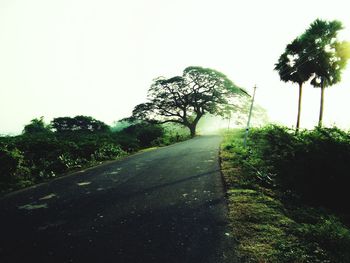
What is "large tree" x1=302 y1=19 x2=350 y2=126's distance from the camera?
72.7 ft

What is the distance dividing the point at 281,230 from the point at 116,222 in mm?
3522

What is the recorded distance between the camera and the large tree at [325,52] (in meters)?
22.2

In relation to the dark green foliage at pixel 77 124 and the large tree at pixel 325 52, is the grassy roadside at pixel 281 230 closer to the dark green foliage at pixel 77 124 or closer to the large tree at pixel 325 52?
the large tree at pixel 325 52

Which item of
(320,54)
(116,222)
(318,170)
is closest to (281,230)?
(116,222)

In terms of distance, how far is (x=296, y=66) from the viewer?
25.0 meters

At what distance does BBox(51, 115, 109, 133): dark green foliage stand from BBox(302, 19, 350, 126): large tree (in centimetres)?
2853

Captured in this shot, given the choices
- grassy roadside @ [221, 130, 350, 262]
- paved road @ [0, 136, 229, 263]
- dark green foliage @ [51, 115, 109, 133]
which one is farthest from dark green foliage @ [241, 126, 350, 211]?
dark green foliage @ [51, 115, 109, 133]

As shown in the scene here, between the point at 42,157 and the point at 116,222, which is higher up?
the point at 42,157

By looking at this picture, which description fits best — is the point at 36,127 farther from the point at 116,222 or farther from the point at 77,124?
the point at 116,222

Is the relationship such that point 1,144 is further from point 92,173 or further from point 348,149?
point 348,149

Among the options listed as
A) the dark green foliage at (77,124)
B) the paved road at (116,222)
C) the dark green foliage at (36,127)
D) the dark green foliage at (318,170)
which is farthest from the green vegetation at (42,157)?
the dark green foliage at (36,127)

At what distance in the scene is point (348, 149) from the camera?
746 centimetres

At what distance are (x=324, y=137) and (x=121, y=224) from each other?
738cm

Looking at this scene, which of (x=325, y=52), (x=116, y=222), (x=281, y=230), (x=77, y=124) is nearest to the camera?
(x=281, y=230)
